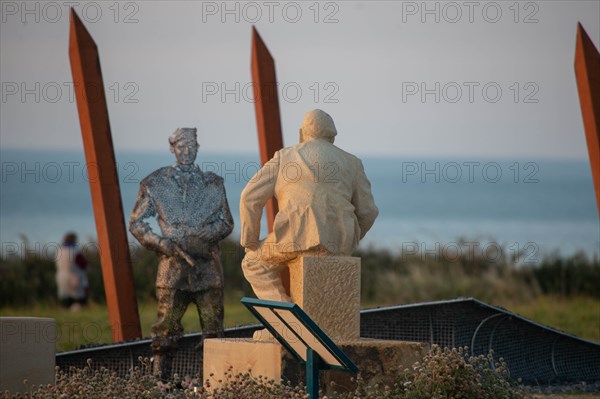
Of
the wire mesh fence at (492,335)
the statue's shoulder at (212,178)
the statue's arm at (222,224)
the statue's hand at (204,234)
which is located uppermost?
the statue's shoulder at (212,178)

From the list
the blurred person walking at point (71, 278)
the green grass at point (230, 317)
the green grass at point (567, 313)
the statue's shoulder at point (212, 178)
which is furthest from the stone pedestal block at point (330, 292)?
the blurred person walking at point (71, 278)

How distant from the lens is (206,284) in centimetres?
1001

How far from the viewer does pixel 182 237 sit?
9930 millimetres

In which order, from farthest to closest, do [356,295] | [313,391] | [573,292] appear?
[573,292] < [356,295] < [313,391]

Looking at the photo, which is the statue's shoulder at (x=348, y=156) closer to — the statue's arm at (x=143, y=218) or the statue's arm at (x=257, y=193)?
the statue's arm at (x=257, y=193)

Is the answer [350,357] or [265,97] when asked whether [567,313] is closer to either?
[265,97]

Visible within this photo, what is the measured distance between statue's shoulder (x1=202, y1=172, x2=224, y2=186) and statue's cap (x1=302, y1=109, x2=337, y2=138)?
1289mm

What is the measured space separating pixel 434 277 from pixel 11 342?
9040mm

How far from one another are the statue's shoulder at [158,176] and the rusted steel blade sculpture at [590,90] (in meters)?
3.92

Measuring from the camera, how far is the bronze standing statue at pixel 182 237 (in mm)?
9953

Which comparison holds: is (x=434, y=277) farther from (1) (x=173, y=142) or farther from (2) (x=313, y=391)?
(2) (x=313, y=391)

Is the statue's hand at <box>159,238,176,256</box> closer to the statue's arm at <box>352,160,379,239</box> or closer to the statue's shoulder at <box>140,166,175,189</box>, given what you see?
the statue's shoulder at <box>140,166,175,189</box>

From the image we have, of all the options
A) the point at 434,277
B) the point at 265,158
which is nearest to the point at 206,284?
the point at 265,158

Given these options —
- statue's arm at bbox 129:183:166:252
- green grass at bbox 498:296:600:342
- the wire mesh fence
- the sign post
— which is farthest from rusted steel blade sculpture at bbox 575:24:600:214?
the sign post
